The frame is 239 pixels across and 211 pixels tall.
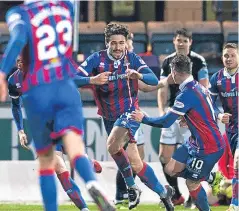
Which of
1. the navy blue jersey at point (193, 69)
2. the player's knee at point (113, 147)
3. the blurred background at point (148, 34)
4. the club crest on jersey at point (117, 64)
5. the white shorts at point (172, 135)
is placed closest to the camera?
the player's knee at point (113, 147)

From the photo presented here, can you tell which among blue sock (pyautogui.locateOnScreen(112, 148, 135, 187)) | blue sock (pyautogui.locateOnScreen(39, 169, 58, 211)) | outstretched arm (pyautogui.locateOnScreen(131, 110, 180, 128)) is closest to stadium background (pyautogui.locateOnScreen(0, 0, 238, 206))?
blue sock (pyautogui.locateOnScreen(112, 148, 135, 187))

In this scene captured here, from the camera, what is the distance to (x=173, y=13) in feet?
68.9

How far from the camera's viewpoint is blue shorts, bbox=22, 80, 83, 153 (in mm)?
8945

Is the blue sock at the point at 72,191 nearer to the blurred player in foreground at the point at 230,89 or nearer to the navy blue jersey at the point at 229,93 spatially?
the blurred player in foreground at the point at 230,89

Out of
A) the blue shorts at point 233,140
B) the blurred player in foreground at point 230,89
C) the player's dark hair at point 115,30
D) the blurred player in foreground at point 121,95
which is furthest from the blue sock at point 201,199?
the player's dark hair at point 115,30

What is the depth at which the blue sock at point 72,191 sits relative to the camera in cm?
1114

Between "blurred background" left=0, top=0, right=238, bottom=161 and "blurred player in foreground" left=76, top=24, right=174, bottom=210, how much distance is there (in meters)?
2.73

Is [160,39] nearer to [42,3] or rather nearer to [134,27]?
[134,27]

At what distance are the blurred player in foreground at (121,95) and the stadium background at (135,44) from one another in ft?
6.28

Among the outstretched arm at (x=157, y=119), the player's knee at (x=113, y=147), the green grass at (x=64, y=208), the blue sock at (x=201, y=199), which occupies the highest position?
the outstretched arm at (x=157, y=119)

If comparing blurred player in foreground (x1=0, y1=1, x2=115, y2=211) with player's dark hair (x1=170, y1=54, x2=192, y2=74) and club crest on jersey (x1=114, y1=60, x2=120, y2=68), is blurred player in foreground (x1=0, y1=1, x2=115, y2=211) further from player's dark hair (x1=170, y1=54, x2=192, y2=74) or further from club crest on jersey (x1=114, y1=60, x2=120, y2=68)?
club crest on jersey (x1=114, y1=60, x2=120, y2=68)

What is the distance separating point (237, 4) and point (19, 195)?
7.12 m

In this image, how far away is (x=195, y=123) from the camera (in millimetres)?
11102

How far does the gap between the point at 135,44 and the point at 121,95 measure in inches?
257
